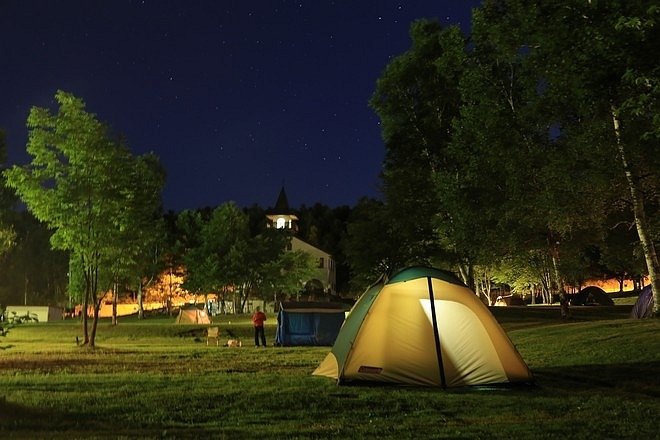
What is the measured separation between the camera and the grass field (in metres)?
8.45

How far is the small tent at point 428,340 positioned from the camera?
1265 centimetres

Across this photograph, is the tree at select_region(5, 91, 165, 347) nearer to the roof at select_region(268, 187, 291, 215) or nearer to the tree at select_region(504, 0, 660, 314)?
the tree at select_region(504, 0, 660, 314)

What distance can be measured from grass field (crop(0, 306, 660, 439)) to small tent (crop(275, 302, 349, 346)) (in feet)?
27.9

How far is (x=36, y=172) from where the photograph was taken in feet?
85.0

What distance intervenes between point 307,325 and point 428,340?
15676 millimetres

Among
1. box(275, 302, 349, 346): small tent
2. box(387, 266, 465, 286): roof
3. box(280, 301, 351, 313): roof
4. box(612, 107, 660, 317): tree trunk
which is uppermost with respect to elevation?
box(612, 107, 660, 317): tree trunk

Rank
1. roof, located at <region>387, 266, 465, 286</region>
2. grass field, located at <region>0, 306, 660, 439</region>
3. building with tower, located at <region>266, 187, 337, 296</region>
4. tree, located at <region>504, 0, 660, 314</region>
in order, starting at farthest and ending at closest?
building with tower, located at <region>266, 187, 337, 296</region>
roof, located at <region>387, 266, 465, 286</region>
tree, located at <region>504, 0, 660, 314</region>
grass field, located at <region>0, 306, 660, 439</region>

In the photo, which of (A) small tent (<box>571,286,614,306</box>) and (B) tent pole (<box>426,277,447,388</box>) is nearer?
(B) tent pole (<box>426,277,447,388</box>)

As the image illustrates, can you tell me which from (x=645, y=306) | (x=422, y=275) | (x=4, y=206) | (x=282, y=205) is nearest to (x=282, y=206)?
(x=282, y=205)

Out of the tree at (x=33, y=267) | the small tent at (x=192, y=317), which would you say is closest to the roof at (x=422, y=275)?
the small tent at (x=192, y=317)

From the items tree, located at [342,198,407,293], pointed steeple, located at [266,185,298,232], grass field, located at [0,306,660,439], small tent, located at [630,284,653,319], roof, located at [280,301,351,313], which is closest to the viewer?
grass field, located at [0,306,660,439]

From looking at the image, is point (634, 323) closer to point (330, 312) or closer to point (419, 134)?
point (330, 312)

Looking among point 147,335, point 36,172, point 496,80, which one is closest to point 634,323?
point 496,80

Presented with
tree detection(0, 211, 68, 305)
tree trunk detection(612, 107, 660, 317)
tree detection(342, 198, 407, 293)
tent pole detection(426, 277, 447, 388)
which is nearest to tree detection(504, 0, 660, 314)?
tent pole detection(426, 277, 447, 388)
